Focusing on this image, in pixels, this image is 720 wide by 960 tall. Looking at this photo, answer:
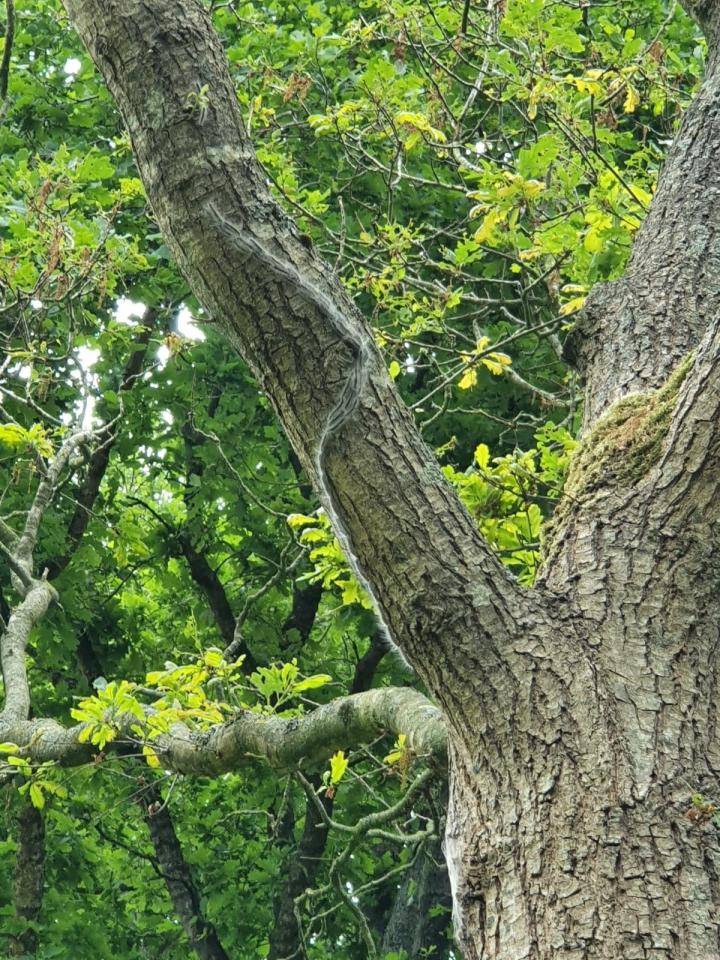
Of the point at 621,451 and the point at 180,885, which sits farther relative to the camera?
the point at 180,885

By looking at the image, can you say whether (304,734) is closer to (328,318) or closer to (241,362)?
(328,318)

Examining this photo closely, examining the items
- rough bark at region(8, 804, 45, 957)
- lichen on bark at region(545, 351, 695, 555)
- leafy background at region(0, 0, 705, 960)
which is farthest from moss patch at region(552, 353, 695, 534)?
rough bark at region(8, 804, 45, 957)

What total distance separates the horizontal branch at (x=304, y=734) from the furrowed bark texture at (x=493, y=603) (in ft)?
2.59

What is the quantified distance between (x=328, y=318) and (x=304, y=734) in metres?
1.82

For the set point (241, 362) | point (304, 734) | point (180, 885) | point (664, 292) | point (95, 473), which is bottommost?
point (180, 885)

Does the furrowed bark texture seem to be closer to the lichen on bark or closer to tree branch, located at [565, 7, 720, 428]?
the lichen on bark

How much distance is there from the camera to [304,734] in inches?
147

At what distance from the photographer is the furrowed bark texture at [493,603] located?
2219 millimetres

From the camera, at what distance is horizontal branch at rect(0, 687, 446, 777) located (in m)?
3.37

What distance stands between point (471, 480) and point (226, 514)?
208 inches

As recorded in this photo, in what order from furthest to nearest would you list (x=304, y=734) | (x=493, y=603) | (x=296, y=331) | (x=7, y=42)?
1. (x=7, y=42)
2. (x=304, y=734)
3. (x=493, y=603)
4. (x=296, y=331)

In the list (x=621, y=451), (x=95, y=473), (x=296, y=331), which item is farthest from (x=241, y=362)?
(x=296, y=331)

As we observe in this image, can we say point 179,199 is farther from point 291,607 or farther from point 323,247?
point 291,607

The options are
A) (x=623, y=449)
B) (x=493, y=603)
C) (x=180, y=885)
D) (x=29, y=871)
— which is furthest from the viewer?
(x=180, y=885)
